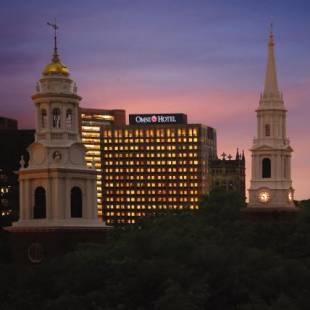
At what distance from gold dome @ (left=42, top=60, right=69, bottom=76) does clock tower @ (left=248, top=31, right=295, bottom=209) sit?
51284 mm

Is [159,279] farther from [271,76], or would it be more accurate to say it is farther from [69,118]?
[271,76]

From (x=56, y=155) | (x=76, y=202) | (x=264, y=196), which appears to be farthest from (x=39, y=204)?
(x=264, y=196)

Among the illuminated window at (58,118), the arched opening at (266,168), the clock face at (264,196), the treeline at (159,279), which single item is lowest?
the treeline at (159,279)

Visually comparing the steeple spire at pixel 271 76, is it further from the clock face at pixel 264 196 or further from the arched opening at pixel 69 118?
the arched opening at pixel 69 118

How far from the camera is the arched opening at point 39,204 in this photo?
92438mm

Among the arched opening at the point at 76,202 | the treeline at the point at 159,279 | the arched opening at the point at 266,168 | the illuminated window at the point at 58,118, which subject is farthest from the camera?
the arched opening at the point at 266,168

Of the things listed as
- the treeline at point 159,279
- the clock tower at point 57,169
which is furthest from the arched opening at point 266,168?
the clock tower at point 57,169

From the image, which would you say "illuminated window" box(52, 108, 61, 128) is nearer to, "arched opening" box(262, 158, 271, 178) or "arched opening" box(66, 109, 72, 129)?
"arched opening" box(66, 109, 72, 129)

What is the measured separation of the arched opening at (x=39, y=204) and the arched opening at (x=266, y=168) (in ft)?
182

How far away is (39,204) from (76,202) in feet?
10.3

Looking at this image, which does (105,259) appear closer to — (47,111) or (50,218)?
(50,218)

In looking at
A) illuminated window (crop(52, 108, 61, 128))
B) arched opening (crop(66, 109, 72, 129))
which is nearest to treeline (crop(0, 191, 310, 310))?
arched opening (crop(66, 109, 72, 129))

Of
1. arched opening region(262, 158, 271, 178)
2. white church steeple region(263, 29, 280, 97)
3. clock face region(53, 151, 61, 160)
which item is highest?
white church steeple region(263, 29, 280, 97)

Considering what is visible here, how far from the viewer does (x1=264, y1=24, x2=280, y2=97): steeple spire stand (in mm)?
144625
